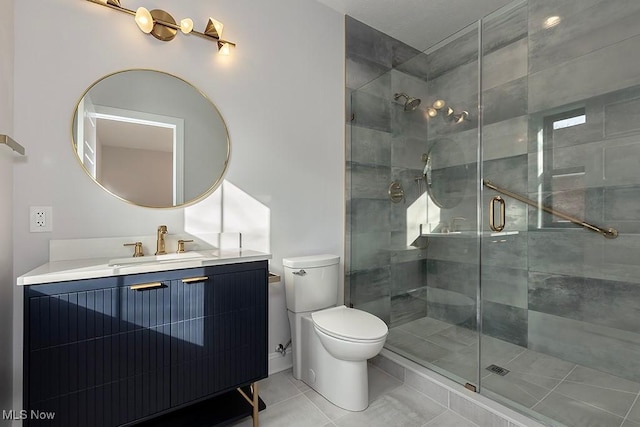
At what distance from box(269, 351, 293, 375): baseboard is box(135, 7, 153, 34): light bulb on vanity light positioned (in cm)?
206

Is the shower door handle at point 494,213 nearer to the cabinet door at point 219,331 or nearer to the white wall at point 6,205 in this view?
the cabinet door at point 219,331

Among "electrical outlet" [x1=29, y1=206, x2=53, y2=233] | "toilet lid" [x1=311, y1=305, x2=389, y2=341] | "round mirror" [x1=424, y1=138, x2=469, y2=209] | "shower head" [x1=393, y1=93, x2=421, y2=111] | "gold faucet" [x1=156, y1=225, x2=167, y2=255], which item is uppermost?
"shower head" [x1=393, y1=93, x2=421, y2=111]

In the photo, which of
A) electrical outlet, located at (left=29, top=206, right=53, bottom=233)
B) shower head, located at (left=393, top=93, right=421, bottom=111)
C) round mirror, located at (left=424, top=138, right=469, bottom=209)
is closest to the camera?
electrical outlet, located at (left=29, top=206, right=53, bottom=233)

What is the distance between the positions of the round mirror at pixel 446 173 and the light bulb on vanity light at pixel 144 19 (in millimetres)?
2045

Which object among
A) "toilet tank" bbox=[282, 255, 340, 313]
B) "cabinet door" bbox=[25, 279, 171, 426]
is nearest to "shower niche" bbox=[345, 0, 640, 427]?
"toilet tank" bbox=[282, 255, 340, 313]

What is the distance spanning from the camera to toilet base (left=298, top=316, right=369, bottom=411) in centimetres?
171

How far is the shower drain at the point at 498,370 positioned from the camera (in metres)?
1.81

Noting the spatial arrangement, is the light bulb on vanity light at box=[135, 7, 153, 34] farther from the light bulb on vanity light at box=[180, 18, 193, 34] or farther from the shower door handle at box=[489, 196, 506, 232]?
the shower door handle at box=[489, 196, 506, 232]

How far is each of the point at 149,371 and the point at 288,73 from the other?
6.36 feet

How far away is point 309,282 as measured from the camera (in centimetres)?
204

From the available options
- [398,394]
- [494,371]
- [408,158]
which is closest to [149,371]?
[398,394]

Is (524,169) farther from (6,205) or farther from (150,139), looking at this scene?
(6,205)

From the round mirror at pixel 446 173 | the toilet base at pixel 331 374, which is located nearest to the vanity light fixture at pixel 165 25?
the round mirror at pixel 446 173

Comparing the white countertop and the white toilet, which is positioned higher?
the white countertop
